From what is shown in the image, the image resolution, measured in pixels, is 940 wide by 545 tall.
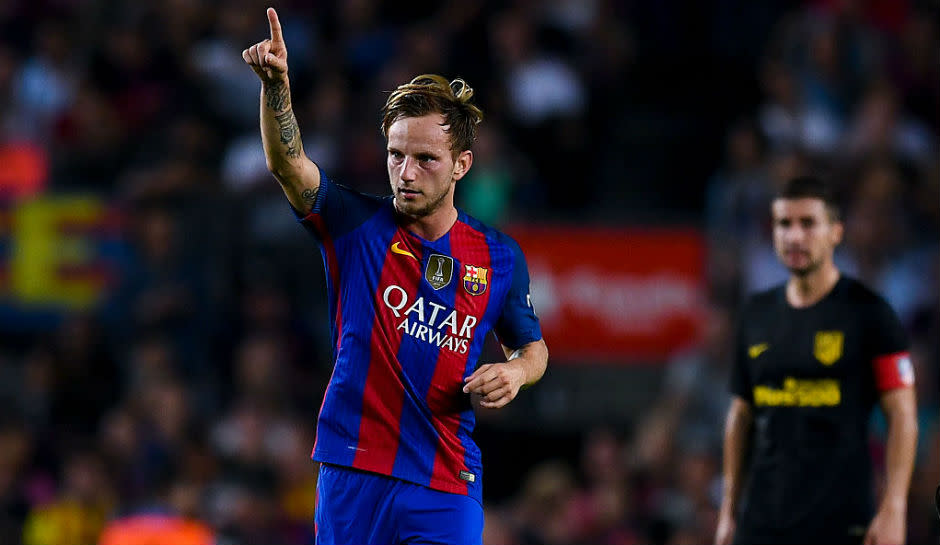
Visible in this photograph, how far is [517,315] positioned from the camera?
5152 millimetres

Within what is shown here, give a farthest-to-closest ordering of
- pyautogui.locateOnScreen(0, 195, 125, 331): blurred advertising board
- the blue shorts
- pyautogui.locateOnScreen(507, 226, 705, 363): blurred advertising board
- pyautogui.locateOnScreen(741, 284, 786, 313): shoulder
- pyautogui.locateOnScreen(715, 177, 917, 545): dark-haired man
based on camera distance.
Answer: pyautogui.locateOnScreen(0, 195, 125, 331): blurred advertising board
pyautogui.locateOnScreen(507, 226, 705, 363): blurred advertising board
pyautogui.locateOnScreen(741, 284, 786, 313): shoulder
pyautogui.locateOnScreen(715, 177, 917, 545): dark-haired man
the blue shorts

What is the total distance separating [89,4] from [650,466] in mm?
7558

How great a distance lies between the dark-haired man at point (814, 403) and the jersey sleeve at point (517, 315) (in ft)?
5.41

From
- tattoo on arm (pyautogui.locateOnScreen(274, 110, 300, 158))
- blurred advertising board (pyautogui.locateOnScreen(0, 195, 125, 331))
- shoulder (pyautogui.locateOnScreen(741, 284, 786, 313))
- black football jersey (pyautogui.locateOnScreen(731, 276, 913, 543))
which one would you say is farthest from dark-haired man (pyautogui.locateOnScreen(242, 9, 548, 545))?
blurred advertising board (pyautogui.locateOnScreen(0, 195, 125, 331))

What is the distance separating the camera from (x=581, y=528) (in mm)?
9453

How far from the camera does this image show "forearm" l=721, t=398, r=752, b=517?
6516mm

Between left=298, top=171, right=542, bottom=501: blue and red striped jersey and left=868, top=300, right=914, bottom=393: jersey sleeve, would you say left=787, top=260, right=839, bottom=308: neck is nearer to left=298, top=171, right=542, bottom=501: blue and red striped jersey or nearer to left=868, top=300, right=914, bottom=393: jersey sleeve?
left=868, top=300, right=914, bottom=393: jersey sleeve

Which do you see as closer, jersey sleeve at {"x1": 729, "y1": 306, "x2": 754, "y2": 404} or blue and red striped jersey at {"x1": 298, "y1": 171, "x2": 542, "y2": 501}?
blue and red striped jersey at {"x1": 298, "y1": 171, "x2": 542, "y2": 501}

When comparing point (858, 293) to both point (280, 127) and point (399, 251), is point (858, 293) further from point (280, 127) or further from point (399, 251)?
point (280, 127)

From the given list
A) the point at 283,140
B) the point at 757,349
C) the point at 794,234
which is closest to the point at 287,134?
the point at 283,140

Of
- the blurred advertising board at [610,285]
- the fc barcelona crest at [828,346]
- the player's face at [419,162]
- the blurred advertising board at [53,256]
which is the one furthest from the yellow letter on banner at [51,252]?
the player's face at [419,162]

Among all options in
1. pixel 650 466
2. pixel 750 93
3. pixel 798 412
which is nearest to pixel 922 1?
pixel 750 93

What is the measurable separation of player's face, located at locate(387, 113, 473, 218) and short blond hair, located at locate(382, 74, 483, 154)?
1.1 inches

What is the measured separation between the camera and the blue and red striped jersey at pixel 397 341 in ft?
15.7
